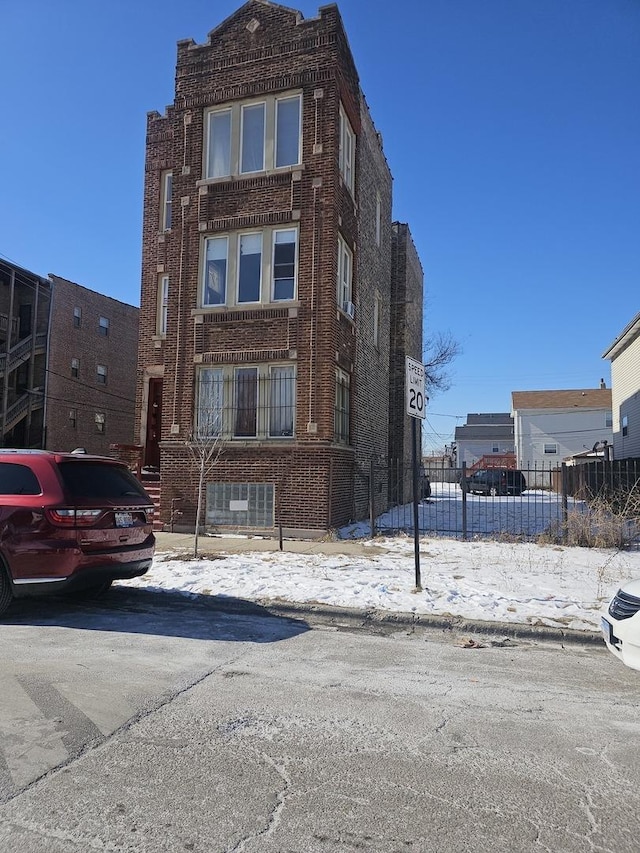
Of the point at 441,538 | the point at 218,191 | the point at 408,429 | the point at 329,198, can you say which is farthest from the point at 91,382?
the point at 441,538

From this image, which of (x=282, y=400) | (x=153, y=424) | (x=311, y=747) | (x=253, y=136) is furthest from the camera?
(x=153, y=424)

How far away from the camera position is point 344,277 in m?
15.9

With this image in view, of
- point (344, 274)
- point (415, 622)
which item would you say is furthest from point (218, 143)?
point (415, 622)

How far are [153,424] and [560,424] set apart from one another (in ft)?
137

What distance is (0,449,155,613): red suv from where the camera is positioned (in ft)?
21.8

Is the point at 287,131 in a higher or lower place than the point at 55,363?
higher

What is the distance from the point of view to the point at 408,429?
24031mm

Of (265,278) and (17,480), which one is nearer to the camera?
(17,480)

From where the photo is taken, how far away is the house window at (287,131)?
48.8ft

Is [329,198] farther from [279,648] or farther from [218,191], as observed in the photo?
[279,648]

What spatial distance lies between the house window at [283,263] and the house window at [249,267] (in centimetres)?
40

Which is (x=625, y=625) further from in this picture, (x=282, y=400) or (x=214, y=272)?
(x=214, y=272)

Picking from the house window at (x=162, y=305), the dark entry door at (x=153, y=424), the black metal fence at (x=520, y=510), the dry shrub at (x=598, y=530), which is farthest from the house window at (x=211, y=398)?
the dry shrub at (x=598, y=530)

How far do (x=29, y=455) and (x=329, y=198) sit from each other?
32.0 feet
